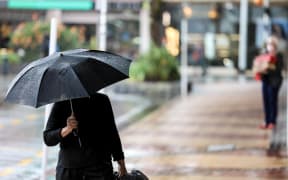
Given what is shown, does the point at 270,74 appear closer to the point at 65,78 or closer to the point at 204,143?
the point at 204,143

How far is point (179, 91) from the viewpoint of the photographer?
20.9 metres

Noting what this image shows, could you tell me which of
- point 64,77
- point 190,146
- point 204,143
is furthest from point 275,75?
point 64,77

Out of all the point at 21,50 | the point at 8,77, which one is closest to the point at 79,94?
the point at 8,77

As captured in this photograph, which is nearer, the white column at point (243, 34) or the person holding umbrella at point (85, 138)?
the person holding umbrella at point (85, 138)

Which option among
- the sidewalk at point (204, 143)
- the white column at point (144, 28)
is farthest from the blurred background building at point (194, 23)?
the sidewalk at point (204, 143)

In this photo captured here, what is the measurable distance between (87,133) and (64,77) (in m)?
0.49

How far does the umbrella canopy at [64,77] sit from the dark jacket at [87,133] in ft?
0.69

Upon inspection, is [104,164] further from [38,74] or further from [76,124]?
[38,74]

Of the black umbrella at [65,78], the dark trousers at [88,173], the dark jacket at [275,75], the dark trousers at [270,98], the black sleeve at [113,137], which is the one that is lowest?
the dark trousers at [270,98]

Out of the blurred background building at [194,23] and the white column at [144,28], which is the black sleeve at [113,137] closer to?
the blurred background building at [194,23]

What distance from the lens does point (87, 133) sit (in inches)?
197

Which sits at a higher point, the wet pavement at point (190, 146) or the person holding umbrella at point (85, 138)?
the person holding umbrella at point (85, 138)

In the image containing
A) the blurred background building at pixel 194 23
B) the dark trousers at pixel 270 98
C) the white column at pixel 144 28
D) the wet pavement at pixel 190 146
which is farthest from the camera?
the white column at pixel 144 28

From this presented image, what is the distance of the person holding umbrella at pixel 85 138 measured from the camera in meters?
4.97
